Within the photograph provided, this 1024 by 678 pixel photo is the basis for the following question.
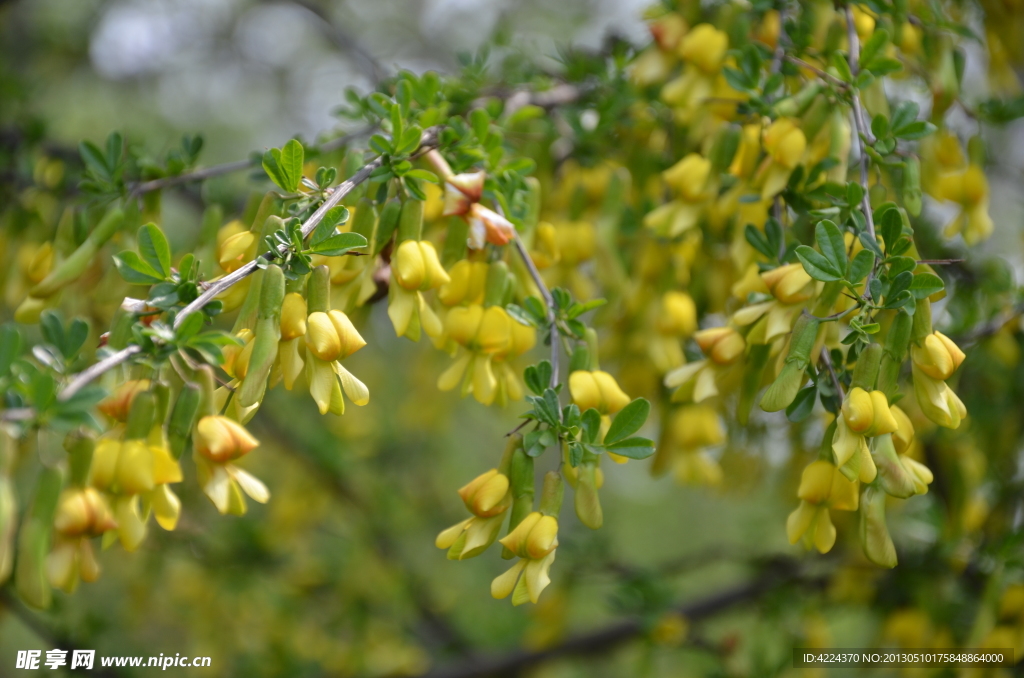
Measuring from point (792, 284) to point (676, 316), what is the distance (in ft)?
1.24

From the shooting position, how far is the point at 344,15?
4.47 m

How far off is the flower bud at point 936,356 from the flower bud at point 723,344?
0.19 metres

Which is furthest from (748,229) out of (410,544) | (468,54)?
(410,544)

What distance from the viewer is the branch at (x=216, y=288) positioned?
58cm

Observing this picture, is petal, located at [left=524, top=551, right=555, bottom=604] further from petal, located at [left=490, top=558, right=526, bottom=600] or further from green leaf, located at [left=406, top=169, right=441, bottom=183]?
green leaf, located at [left=406, top=169, right=441, bottom=183]

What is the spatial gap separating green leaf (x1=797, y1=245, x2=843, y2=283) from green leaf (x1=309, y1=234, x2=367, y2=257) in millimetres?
444

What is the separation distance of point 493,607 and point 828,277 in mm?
2522

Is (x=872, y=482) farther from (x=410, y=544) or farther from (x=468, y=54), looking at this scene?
(x=410, y=544)

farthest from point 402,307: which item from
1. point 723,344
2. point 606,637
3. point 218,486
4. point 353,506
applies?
point 353,506

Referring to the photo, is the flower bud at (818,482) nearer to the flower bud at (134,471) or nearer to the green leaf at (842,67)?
the green leaf at (842,67)

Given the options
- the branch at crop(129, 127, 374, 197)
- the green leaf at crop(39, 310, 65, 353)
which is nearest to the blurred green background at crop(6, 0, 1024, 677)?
the branch at crop(129, 127, 374, 197)

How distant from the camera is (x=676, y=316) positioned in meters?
1.20

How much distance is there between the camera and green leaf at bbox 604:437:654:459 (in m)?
0.77

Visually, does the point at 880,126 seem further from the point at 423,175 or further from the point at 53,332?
the point at 53,332
